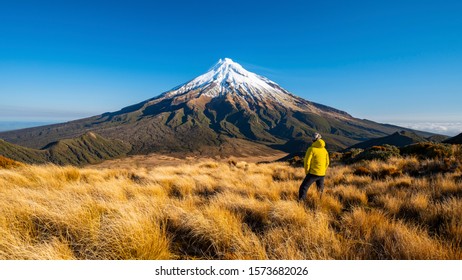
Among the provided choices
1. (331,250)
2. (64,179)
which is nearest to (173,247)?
(331,250)

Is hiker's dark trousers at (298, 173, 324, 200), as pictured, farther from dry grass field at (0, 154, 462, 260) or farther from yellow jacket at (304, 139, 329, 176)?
dry grass field at (0, 154, 462, 260)

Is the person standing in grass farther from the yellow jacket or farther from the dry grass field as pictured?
the dry grass field

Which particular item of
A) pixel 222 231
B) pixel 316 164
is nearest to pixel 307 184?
pixel 316 164

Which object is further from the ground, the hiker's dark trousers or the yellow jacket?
the yellow jacket

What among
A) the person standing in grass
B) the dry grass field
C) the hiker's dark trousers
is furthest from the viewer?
the person standing in grass

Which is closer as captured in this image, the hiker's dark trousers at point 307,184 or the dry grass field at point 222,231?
the dry grass field at point 222,231

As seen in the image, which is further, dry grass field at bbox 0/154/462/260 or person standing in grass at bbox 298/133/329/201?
person standing in grass at bbox 298/133/329/201

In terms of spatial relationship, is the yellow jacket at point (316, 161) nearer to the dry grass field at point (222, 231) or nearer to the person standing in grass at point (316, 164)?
the person standing in grass at point (316, 164)

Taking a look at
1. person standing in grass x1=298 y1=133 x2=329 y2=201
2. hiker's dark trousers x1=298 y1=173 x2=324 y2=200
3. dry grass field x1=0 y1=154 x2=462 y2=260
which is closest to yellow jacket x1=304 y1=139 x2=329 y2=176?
person standing in grass x1=298 y1=133 x2=329 y2=201

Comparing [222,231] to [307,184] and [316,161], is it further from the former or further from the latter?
[316,161]

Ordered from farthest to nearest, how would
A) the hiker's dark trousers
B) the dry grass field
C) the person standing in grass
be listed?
1. the person standing in grass
2. the hiker's dark trousers
3. the dry grass field

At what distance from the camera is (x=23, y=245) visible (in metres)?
3.15

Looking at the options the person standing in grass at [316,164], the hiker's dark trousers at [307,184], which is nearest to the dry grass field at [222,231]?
the hiker's dark trousers at [307,184]
